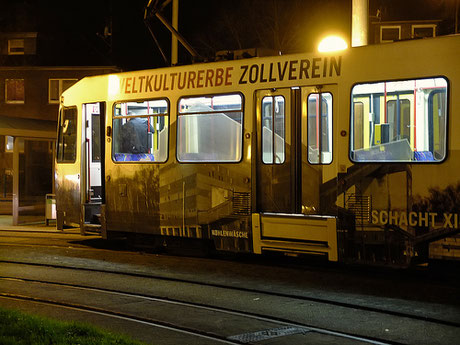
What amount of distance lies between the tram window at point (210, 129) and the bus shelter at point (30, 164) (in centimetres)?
948

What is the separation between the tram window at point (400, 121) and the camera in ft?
32.5

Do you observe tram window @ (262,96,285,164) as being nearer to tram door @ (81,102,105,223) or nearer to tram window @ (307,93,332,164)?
tram window @ (307,93,332,164)

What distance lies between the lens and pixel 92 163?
14984 mm

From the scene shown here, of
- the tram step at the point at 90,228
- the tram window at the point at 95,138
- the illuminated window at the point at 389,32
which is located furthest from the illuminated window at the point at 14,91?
the tram step at the point at 90,228

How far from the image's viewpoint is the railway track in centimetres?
769

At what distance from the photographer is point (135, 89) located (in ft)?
45.1

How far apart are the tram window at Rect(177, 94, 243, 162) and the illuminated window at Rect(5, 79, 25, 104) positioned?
121ft

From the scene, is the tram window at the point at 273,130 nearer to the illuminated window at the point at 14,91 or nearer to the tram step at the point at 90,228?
the tram step at the point at 90,228

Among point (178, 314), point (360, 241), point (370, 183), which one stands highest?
point (370, 183)

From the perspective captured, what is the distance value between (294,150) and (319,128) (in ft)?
1.75

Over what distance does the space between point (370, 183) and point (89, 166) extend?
6.63 m

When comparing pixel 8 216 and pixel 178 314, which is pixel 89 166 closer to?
pixel 178 314

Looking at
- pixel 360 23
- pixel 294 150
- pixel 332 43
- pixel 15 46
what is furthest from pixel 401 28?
pixel 294 150

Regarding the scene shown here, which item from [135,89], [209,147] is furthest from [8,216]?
[209,147]
